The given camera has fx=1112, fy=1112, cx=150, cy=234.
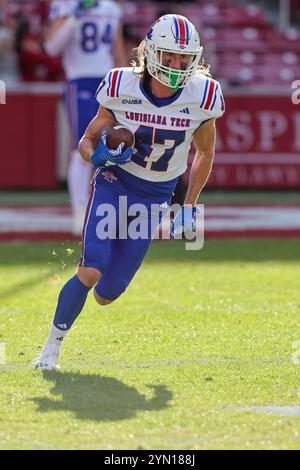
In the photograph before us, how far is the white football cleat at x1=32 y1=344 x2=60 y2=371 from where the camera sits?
4.93 m

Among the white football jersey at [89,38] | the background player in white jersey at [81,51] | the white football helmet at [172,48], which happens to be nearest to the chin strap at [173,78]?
the white football helmet at [172,48]

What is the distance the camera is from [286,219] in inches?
425

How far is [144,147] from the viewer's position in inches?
203

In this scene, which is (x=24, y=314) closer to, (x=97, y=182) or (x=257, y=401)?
(x=97, y=182)

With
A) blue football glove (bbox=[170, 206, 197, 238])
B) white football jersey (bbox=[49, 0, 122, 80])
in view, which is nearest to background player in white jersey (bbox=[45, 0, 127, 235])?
white football jersey (bbox=[49, 0, 122, 80])

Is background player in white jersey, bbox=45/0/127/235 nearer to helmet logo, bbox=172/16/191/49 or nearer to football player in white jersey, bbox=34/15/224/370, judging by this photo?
football player in white jersey, bbox=34/15/224/370

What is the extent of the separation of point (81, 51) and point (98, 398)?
5.09m

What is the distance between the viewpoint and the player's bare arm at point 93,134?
5.03 metres

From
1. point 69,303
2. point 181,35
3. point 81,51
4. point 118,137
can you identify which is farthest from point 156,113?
point 81,51

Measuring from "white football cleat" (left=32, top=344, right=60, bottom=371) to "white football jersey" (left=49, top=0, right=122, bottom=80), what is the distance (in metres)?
4.41

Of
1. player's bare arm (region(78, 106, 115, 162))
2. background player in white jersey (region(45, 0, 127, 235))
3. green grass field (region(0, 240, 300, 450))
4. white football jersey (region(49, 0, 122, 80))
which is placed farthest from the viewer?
white football jersey (region(49, 0, 122, 80))

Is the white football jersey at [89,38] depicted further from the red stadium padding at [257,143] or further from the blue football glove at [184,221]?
the blue football glove at [184,221]

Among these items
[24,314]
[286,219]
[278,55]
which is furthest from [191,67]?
[278,55]
